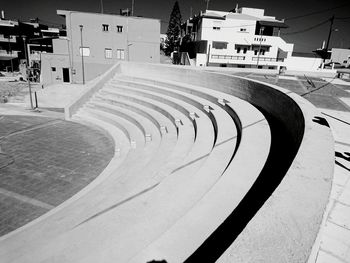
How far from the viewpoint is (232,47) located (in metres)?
40.2

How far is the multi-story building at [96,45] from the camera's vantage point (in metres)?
29.6

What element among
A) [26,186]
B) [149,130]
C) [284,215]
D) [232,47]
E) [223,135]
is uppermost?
[232,47]

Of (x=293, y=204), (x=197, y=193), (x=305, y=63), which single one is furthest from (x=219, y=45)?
(x=293, y=204)

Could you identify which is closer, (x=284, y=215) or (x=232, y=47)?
(x=284, y=215)

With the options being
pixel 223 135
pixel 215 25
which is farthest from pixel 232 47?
pixel 223 135

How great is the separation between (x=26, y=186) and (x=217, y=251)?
7.40 meters

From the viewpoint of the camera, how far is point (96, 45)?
31078 millimetres

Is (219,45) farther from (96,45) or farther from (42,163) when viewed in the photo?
(42,163)

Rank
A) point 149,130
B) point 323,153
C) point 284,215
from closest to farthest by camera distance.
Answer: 1. point 284,215
2. point 323,153
3. point 149,130

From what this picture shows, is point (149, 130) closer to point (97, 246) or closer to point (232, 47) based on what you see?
point (97, 246)

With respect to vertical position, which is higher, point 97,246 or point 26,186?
point 97,246

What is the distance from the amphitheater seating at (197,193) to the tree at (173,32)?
4963cm

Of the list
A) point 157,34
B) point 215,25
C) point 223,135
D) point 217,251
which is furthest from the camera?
point 215,25

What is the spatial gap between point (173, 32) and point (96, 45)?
33.0 metres
